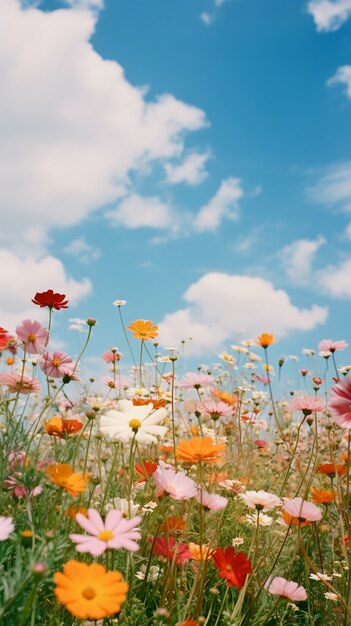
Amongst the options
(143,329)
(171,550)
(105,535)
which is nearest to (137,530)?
(171,550)

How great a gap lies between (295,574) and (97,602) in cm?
165

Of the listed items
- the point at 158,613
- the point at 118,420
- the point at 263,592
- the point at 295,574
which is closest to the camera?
the point at 158,613

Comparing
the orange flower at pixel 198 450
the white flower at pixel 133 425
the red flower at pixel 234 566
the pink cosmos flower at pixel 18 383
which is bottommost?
the red flower at pixel 234 566

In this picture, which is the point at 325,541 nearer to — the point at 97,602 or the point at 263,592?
Answer: the point at 263,592

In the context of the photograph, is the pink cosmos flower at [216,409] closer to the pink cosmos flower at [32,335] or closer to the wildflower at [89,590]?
the pink cosmos flower at [32,335]

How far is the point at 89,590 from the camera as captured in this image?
34.7 inches

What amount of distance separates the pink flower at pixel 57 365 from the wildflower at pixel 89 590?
113 cm

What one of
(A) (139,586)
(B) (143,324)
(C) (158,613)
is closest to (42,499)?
(A) (139,586)

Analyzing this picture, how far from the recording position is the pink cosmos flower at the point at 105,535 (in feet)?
3.18

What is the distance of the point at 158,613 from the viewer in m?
1.12

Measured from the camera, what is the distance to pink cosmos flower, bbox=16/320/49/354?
207cm

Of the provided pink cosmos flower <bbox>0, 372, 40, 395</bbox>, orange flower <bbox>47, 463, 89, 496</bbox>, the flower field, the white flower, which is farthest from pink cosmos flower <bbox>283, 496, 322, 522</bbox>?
pink cosmos flower <bbox>0, 372, 40, 395</bbox>

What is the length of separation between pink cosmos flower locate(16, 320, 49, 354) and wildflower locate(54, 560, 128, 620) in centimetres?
125

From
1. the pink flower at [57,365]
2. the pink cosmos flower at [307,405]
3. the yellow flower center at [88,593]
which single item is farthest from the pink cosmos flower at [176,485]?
the pink flower at [57,365]
